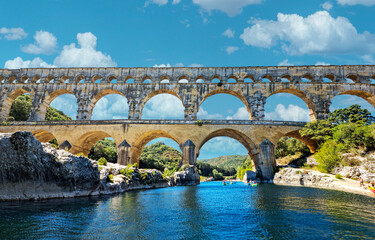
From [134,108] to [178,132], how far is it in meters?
8.17

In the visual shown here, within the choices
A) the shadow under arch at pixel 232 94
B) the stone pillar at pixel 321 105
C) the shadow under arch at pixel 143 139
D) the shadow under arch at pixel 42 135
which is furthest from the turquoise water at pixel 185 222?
the shadow under arch at pixel 42 135

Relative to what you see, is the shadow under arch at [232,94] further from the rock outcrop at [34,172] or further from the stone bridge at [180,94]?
the rock outcrop at [34,172]

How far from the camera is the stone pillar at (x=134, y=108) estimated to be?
3350 cm

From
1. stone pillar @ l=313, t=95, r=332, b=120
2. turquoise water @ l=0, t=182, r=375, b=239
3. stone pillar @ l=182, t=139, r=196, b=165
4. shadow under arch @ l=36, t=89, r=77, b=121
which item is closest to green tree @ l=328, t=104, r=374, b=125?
stone pillar @ l=313, t=95, r=332, b=120

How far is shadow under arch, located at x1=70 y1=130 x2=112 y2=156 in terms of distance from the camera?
30766 mm

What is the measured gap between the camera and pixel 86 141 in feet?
109

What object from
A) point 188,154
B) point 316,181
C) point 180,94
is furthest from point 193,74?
point 316,181

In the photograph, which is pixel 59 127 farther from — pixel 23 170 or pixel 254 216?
pixel 254 216

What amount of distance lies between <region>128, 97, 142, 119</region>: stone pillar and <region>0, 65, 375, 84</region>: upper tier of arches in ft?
10.3

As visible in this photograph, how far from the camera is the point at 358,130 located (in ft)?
78.3

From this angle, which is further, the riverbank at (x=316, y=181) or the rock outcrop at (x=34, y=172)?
the riverbank at (x=316, y=181)

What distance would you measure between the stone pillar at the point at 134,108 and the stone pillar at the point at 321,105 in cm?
2483

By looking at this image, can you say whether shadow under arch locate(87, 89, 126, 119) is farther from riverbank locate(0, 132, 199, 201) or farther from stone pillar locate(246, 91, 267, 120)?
riverbank locate(0, 132, 199, 201)

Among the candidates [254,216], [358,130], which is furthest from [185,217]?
[358,130]
